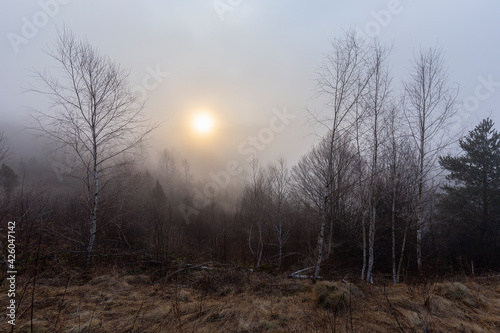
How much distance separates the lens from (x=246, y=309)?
3.81 meters

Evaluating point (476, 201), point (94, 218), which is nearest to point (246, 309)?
point (94, 218)

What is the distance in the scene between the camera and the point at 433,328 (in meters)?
3.23

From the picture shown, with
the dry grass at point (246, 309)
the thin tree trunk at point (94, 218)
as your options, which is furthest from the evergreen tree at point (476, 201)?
the thin tree trunk at point (94, 218)

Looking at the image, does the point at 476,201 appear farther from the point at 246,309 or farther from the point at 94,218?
the point at 94,218

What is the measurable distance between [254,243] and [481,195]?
56.5ft

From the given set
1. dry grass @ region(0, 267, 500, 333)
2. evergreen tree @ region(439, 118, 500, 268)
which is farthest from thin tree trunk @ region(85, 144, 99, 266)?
evergreen tree @ region(439, 118, 500, 268)

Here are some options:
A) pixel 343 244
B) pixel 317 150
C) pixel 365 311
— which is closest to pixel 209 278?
pixel 365 311

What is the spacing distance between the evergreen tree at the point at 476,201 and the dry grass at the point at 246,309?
1250 cm

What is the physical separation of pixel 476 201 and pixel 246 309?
19401 mm

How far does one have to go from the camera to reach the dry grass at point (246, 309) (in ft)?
10.6

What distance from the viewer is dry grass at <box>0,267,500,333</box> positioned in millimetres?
3246

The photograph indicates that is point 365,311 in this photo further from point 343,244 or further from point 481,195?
point 481,195

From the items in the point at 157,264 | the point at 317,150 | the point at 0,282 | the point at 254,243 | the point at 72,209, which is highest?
the point at 317,150

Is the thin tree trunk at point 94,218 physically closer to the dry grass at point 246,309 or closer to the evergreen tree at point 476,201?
the dry grass at point 246,309
